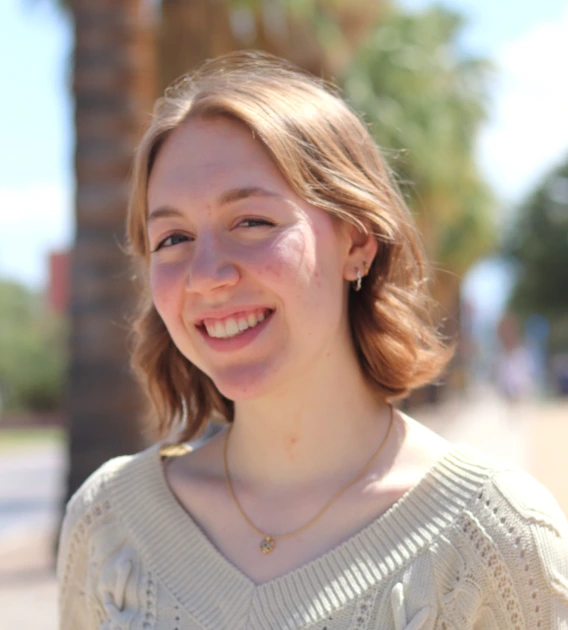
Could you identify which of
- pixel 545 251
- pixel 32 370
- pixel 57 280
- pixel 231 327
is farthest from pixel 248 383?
pixel 545 251

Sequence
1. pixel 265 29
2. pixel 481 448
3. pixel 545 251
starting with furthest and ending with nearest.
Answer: pixel 545 251 < pixel 481 448 < pixel 265 29

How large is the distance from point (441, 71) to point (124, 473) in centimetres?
1380

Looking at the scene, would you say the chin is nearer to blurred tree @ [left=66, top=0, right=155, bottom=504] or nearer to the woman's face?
the woman's face

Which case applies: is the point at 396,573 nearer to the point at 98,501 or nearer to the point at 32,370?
the point at 98,501

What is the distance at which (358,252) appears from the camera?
2049 mm

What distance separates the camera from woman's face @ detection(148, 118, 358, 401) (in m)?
1.84

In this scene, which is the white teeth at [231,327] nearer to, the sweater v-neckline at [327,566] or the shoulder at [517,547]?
the sweater v-neckline at [327,566]

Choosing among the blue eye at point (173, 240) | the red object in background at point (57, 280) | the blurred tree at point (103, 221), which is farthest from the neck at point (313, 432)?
the red object in background at point (57, 280)

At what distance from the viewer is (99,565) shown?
2.07 meters

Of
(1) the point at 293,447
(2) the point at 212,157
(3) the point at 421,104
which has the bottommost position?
(1) the point at 293,447

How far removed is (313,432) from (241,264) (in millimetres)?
438

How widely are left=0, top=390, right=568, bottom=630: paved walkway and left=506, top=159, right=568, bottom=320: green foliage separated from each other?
2989 centimetres

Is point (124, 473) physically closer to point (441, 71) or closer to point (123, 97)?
point (123, 97)

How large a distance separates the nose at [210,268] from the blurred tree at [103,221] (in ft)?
16.9
